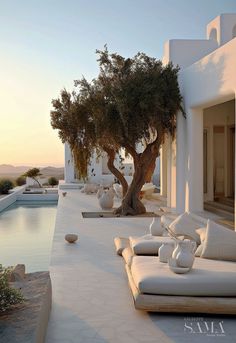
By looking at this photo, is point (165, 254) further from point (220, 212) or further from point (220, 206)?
point (220, 206)

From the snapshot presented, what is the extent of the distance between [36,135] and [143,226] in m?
19.6

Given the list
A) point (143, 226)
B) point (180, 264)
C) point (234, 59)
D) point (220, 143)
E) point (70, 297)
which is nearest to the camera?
point (180, 264)

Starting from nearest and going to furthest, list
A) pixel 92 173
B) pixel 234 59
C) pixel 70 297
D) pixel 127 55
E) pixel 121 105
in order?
1. pixel 70 297
2. pixel 234 59
3. pixel 121 105
4. pixel 127 55
5. pixel 92 173

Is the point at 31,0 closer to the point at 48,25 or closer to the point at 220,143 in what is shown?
the point at 48,25

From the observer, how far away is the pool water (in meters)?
8.23

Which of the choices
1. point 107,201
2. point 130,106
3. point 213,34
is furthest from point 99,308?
point 213,34

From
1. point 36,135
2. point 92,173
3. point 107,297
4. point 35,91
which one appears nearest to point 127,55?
point 35,91

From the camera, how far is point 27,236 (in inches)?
436

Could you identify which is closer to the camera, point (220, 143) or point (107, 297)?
point (107, 297)

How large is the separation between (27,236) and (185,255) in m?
7.15

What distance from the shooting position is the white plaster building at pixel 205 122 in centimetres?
939

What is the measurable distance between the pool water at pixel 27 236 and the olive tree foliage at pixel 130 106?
2465mm

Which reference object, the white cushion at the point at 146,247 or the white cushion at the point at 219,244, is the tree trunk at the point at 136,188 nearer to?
the white cushion at the point at 146,247

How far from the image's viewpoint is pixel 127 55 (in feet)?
40.1
